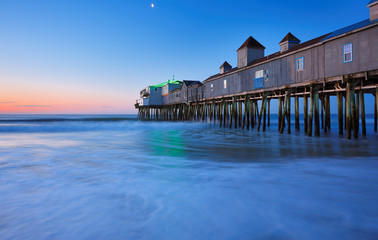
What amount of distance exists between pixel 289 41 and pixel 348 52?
9894 millimetres

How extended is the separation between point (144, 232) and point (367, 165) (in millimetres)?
8245

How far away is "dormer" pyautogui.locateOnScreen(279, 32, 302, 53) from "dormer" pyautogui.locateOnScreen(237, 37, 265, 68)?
3.16 meters

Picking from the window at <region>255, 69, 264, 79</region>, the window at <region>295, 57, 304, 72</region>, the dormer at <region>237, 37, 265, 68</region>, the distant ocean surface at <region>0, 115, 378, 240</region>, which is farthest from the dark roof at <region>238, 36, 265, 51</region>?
the distant ocean surface at <region>0, 115, 378, 240</region>

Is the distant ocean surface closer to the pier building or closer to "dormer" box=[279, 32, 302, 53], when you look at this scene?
the pier building

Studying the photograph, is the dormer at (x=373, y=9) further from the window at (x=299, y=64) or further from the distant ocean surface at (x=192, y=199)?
the distant ocean surface at (x=192, y=199)

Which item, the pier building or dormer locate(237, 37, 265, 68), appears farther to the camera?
dormer locate(237, 37, 265, 68)

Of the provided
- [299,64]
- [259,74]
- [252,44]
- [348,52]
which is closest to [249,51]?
[252,44]

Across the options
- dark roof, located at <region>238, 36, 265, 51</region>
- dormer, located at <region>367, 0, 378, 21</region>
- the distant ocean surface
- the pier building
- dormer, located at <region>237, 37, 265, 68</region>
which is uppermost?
dark roof, located at <region>238, 36, 265, 51</region>

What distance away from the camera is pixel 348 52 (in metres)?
14.6

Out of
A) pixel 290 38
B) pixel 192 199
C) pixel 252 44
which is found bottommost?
pixel 192 199

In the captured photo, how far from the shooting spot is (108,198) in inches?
232

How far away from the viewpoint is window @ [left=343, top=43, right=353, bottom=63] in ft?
47.4

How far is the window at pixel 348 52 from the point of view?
14.5 meters

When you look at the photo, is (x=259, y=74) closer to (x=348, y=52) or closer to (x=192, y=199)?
(x=348, y=52)
